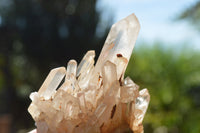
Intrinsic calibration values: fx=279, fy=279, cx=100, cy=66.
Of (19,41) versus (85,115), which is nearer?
(85,115)

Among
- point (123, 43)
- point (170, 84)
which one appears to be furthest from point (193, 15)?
point (123, 43)

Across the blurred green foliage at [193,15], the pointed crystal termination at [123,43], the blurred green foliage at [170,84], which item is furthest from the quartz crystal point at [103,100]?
the blurred green foliage at [193,15]

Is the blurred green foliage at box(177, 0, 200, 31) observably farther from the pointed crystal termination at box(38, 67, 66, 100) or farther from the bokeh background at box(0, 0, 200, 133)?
the pointed crystal termination at box(38, 67, 66, 100)

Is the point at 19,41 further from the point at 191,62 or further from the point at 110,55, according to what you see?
the point at 110,55

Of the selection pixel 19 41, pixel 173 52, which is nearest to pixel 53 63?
pixel 19 41

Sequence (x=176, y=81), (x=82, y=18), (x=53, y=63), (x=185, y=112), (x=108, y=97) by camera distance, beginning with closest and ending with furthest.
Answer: (x=108, y=97) → (x=185, y=112) → (x=176, y=81) → (x=53, y=63) → (x=82, y=18)

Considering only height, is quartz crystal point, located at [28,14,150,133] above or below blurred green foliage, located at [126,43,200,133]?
above

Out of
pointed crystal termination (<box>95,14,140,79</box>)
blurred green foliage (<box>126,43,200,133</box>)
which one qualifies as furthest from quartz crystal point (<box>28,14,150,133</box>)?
blurred green foliage (<box>126,43,200,133</box>)
